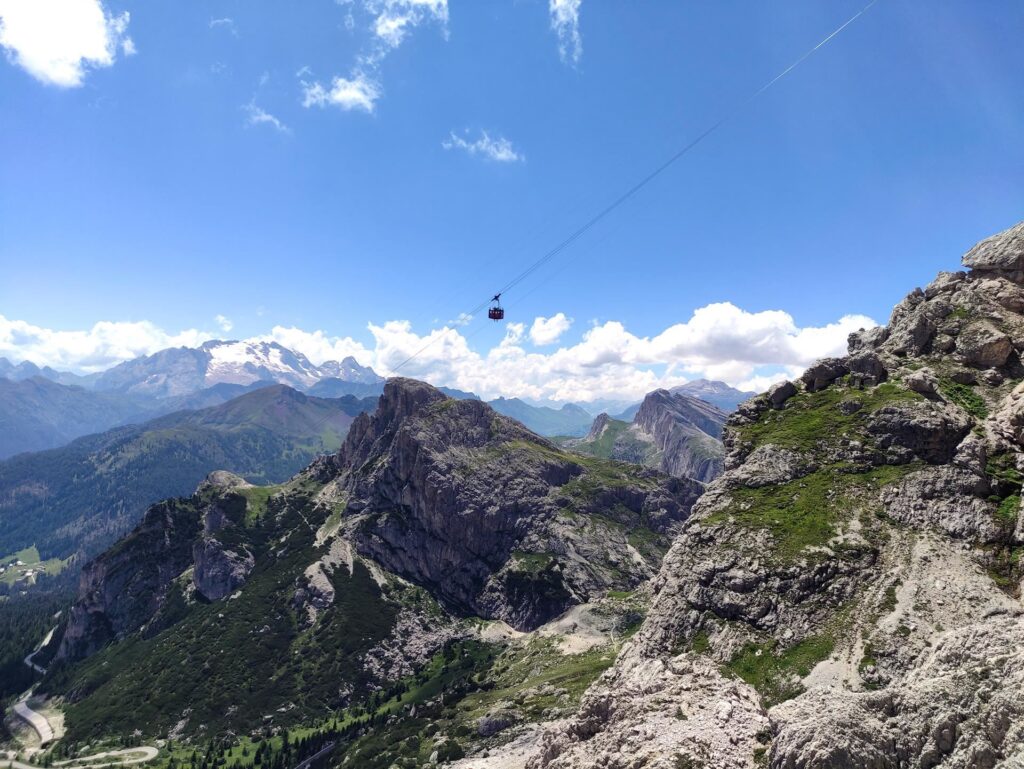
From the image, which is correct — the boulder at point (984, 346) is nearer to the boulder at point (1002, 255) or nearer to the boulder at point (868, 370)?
the boulder at point (868, 370)

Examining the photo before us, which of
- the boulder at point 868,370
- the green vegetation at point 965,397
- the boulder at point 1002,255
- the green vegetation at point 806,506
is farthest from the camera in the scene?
the boulder at point 1002,255

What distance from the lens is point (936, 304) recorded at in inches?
5635

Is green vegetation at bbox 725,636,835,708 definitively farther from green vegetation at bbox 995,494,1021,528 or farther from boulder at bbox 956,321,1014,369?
boulder at bbox 956,321,1014,369

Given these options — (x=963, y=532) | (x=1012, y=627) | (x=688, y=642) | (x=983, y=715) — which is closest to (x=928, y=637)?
(x=963, y=532)

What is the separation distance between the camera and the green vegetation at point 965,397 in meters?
114

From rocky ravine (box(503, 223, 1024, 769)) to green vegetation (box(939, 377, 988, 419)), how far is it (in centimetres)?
54

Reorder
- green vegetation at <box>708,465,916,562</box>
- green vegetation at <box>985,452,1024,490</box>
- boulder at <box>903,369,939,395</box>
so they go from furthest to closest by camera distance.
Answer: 1. boulder at <box>903,369,939,395</box>
2. green vegetation at <box>708,465,916,562</box>
3. green vegetation at <box>985,452,1024,490</box>

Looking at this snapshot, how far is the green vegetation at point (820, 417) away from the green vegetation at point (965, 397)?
7.39 metres

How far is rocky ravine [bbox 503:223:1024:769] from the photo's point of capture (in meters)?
42.2

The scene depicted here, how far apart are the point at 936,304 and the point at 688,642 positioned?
113 m

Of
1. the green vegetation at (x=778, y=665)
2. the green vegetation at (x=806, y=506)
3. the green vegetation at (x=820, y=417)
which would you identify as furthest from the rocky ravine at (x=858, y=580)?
the green vegetation at (x=820, y=417)

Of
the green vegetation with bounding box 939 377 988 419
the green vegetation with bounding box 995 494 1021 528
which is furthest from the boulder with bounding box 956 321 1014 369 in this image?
the green vegetation with bounding box 995 494 1021 528

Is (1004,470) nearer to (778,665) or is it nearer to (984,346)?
(984,346)

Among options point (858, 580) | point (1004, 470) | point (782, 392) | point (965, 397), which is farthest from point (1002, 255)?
point (858, 580)
